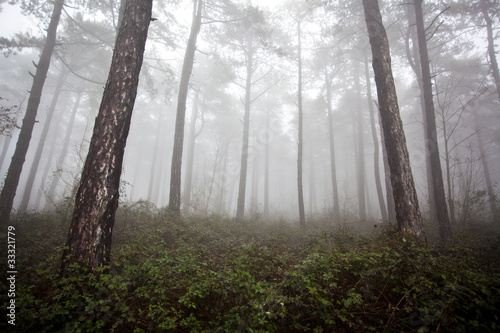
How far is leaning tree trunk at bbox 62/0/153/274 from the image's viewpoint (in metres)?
3.41

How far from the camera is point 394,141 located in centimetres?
539

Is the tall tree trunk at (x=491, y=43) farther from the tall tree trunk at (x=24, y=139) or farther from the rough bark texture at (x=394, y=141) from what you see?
the tall tree trunk at (x=24, y=139)

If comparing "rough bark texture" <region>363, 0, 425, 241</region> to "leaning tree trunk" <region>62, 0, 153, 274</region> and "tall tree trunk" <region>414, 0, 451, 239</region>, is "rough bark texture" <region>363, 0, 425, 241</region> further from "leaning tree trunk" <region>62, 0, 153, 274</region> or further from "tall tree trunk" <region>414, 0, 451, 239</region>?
"leaning tree trunk" <region>62, 0, 153, 274</region>

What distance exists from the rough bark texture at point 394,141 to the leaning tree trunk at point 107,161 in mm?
5794

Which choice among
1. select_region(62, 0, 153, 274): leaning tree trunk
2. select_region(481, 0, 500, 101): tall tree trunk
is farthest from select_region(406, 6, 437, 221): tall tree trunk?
select_region(62, 0, 153, 274): leaning tree trunk

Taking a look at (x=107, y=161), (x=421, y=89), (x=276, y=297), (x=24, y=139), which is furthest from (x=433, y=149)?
(x=24, y=139)

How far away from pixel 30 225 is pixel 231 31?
43.4 ft

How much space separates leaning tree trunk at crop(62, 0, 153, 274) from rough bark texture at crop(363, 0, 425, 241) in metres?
5.79

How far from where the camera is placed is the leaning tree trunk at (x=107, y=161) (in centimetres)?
341

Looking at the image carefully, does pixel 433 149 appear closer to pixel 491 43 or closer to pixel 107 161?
pixel 107 161

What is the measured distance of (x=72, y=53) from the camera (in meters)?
15.3

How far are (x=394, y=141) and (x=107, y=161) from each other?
632 centimetres

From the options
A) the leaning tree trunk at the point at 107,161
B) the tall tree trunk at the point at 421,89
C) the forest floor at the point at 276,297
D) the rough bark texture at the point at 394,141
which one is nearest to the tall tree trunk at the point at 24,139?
the forest floor at the point at 276,297

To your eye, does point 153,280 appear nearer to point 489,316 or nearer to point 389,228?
point 489,316
